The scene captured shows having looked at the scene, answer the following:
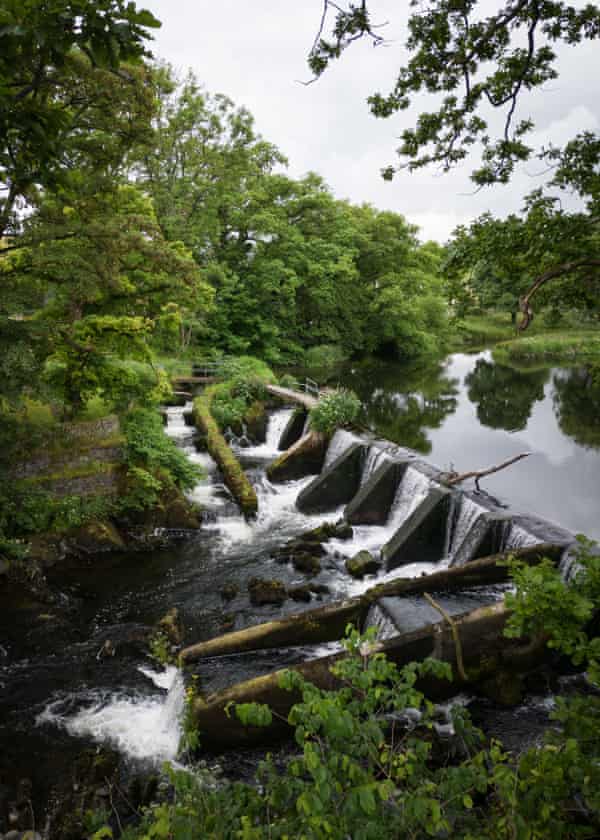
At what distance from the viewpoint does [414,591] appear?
28.5 ft

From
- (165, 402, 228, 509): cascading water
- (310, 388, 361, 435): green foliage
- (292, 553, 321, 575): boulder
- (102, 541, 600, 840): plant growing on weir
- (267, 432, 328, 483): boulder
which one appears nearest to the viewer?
(102, 541, 600, 840): plant growing on weir

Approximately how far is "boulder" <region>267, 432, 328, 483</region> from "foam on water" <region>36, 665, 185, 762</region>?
9.36 m

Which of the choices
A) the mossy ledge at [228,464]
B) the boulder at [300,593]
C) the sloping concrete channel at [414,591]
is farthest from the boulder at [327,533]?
the boulder at [300,593]

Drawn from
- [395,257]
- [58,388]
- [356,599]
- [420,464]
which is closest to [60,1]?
[356,599]

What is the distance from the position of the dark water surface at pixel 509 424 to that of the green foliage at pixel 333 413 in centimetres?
395

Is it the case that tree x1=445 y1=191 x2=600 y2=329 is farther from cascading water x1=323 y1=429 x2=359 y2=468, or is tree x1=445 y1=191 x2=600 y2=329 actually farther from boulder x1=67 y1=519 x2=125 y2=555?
cascading water x1=323 y1=429 x2=359 y2=468

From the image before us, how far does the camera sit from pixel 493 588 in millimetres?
8852

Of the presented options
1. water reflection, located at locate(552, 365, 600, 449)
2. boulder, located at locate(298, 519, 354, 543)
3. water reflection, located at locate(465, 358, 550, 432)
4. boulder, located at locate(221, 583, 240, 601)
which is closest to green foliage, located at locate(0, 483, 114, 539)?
boulder, located at locate(221, 583, 240, 601)

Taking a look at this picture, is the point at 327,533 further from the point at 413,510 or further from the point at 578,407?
the point at 578,407

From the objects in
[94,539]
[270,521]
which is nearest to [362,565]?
[270,521]

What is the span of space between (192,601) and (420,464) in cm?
730

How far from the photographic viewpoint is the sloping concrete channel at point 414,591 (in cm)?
644

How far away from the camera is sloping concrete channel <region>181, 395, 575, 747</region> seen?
6.44 metres

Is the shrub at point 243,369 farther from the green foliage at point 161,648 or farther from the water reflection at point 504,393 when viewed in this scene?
the green foliage at point 161,648
